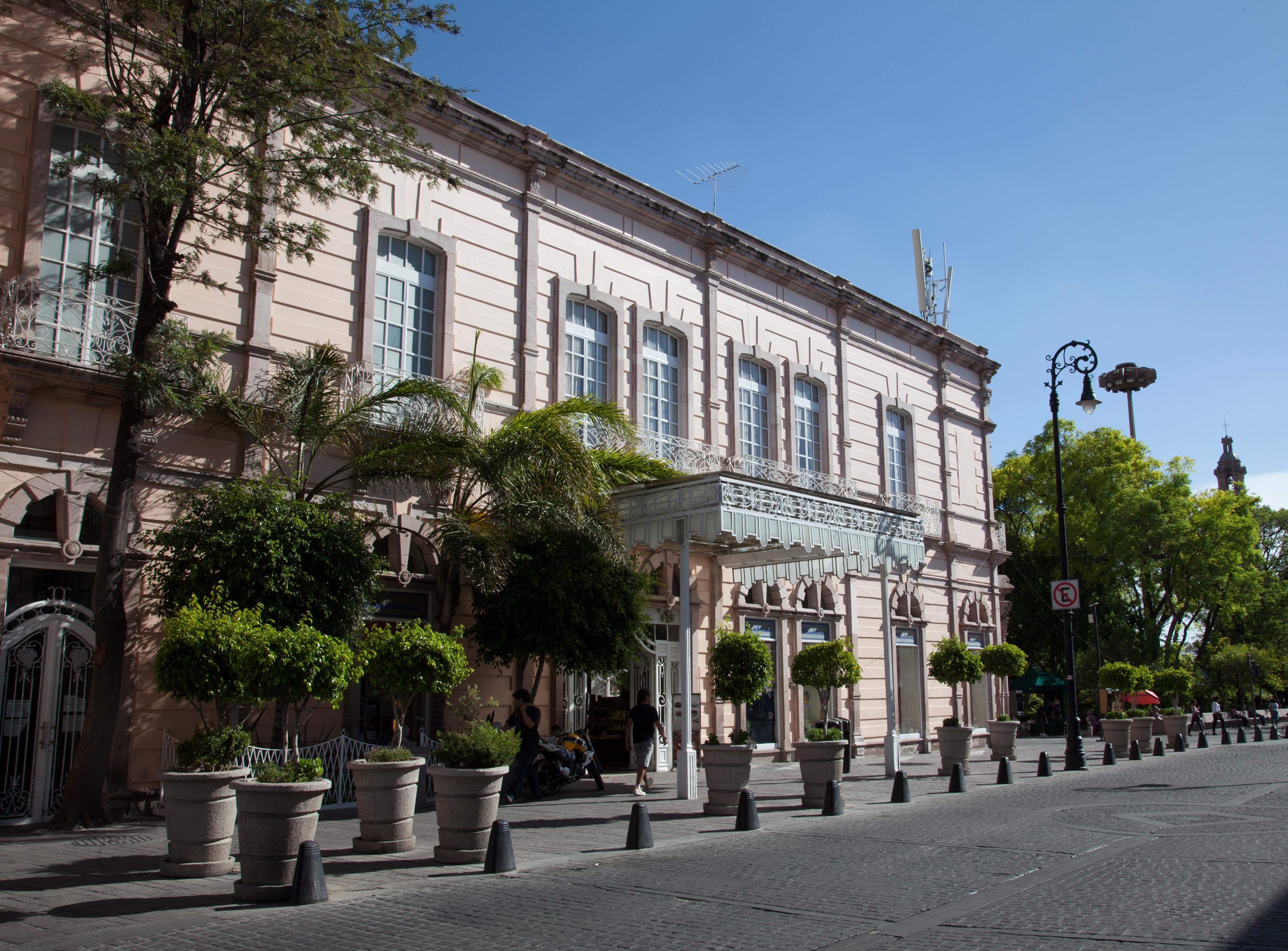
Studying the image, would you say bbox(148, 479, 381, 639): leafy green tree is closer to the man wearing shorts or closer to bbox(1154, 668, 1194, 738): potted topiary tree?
the man wearing shorts

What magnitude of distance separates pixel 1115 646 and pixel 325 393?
133 feet

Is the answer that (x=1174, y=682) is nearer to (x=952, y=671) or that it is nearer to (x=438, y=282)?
(x=952, y=671)

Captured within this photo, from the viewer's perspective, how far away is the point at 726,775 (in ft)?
45.0

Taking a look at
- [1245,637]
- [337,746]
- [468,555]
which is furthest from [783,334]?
[1245,637]

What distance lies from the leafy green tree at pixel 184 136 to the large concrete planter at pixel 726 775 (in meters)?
7.21

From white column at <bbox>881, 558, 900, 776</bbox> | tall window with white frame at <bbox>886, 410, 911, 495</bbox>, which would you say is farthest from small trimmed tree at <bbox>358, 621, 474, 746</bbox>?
tall window with white frame at <bbox>886, 410, 911, 495</bbox>

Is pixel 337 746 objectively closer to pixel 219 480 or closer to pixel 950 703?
pixel 219 480

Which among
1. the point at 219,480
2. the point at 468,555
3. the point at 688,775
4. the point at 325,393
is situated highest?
the point at 325,393

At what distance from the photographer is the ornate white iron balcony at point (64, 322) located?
42.5 feet

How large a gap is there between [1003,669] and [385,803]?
16892mm

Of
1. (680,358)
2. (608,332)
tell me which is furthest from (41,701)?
(680,358)

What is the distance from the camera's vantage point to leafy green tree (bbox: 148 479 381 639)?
40.5 feet

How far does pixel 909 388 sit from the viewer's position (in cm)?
3003

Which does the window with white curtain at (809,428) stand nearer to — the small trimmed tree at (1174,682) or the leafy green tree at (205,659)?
the small trimmed tree at (1174,682)
